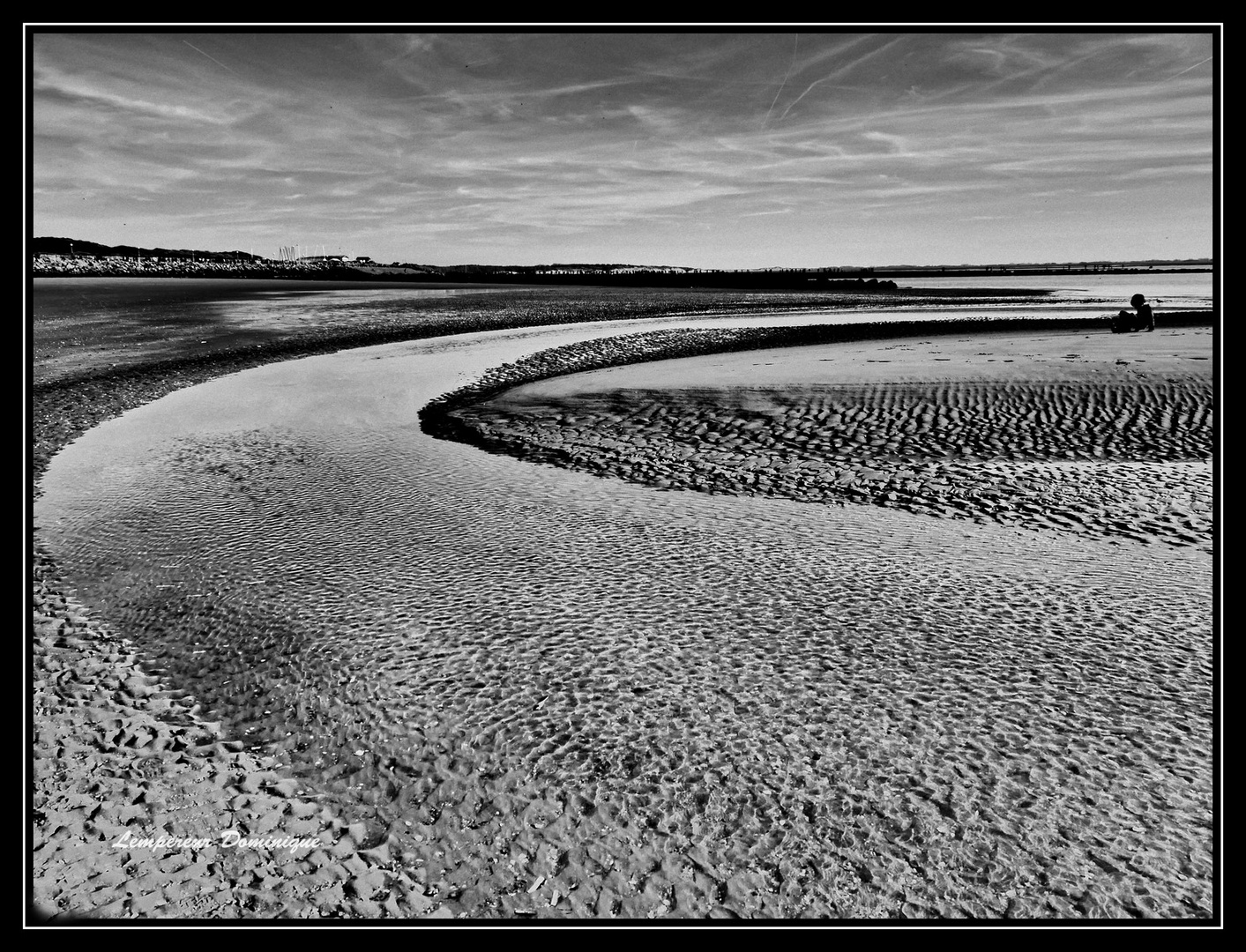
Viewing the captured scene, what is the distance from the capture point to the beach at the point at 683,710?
8.09 feet

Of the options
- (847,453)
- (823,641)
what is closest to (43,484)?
(823,641)

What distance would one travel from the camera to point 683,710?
335 cm

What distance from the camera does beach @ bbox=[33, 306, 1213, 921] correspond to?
2.47 m

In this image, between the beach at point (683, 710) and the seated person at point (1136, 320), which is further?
the seated person at point (1136, 320)

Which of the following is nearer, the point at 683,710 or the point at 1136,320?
the point at 683,710

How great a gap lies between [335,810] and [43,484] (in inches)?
217

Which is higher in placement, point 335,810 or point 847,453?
point 847,453

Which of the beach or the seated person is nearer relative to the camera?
the beach

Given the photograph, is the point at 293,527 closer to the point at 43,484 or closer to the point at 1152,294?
the point at 43,484

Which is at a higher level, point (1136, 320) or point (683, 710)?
point (1136, 320)

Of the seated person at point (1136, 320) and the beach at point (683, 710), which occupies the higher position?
the seated person at point (1136, 320)

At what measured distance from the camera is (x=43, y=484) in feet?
21.8

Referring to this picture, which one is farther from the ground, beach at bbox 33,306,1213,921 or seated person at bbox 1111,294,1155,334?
seated person at bbox 1111,294,1155,334
